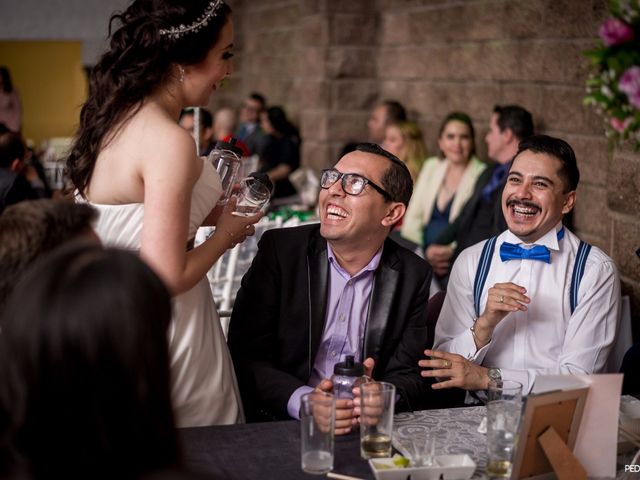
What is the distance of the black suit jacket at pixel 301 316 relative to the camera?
2.69m

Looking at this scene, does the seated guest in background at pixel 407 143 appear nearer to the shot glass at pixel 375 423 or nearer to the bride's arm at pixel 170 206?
the bride's arm at pixel 170 206

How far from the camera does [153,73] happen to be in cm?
225

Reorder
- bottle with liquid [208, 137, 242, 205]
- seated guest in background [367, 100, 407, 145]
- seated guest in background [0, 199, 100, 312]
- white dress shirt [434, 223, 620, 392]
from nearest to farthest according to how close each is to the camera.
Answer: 1. seated guest in background [0, 199, 100, 312]
2. bottle with liquid [208, 137, 242, 205]
3. white dress shirt [434, 223, 620, 392]
4. seated guest in background [367, 100, 407, 145]

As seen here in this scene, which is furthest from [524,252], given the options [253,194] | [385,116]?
[385,116]

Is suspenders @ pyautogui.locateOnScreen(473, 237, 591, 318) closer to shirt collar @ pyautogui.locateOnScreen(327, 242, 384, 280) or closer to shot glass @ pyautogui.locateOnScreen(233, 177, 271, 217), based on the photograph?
shirt collar @ pyautogui.locateOnScreen(327, 242, 384, 280)

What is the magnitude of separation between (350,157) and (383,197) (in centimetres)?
16

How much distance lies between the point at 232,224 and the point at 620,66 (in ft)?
3.50

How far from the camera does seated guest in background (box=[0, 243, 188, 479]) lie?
1.08 m

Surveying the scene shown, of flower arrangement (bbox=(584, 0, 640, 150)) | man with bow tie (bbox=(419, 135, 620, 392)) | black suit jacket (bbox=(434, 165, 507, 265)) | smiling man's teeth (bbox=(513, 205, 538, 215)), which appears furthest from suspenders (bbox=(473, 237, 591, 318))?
black suit jacket (bbox=(434, 165, 507, 265))

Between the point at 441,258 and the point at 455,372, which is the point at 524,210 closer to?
the point at 455,372

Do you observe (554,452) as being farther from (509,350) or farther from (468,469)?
(509,350)

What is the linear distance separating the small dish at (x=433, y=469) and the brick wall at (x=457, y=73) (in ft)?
7.28

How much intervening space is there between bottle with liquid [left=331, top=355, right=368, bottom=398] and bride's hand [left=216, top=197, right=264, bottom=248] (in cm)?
45

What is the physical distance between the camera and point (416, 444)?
196 centimetres
